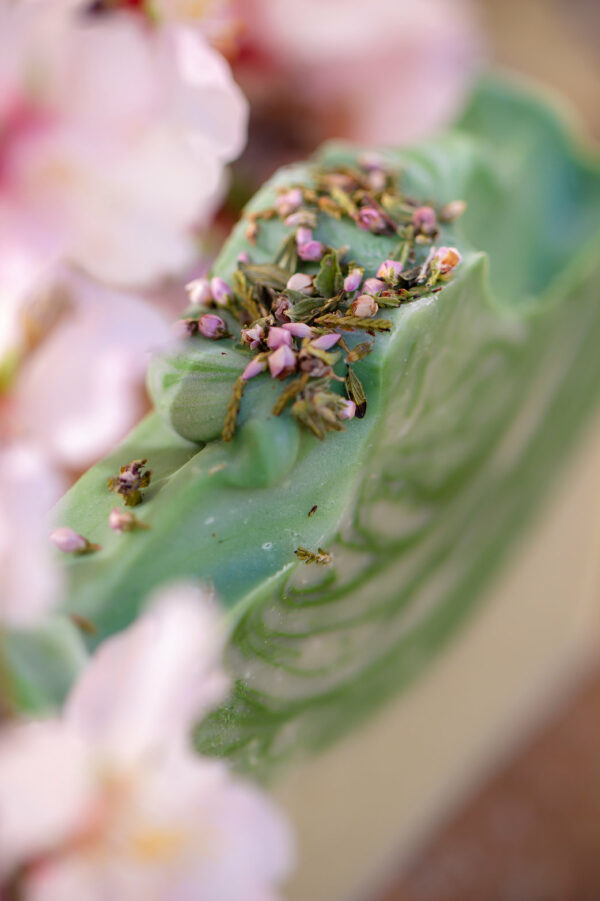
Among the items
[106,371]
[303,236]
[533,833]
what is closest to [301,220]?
[303,236]

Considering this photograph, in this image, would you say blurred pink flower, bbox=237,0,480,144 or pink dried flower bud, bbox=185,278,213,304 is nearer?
pink dried flower bud, bbox=185,278,213,304

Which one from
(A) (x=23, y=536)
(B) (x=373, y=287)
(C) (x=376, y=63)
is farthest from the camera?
(C) (x=376, y=63)

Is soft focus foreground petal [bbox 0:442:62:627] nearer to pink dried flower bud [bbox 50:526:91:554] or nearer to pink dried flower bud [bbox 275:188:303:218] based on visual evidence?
pink dried flower bud [bbox 50:526:91:554]

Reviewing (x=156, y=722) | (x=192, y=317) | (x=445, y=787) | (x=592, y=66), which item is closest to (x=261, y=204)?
(x=192, y=317)

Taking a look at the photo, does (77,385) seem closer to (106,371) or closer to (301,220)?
(106,371)

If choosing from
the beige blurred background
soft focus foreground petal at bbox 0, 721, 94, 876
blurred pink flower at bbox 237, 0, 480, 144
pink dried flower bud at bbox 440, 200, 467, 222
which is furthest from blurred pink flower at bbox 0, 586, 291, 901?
the beige blurred background

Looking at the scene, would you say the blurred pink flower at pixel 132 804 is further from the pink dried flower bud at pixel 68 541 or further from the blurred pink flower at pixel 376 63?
the blurred pink flower at pixel 376 63
